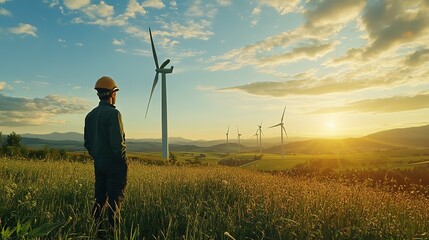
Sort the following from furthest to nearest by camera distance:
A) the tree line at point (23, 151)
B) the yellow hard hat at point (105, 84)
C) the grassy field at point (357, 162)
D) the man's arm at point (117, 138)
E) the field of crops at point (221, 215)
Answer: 1. the grassy field at point (357, 162)
2. the tree line at point (23, 151)
3. the yellow hard hat at point (105, 84)
4. the man's arm at point (117, 138)
5. the field of crops at point (221, 215)

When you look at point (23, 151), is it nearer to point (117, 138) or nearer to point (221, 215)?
point (117, 138)

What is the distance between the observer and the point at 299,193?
334 inches

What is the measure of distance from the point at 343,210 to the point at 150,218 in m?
3.83

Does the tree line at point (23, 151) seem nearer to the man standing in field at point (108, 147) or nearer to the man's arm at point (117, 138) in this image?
the man standing in field at point (108, 147)

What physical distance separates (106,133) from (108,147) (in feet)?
0.89

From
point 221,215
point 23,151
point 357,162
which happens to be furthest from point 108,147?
point 357,162

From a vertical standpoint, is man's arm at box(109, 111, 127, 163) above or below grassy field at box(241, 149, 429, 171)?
above

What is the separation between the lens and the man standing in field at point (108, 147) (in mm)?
6457

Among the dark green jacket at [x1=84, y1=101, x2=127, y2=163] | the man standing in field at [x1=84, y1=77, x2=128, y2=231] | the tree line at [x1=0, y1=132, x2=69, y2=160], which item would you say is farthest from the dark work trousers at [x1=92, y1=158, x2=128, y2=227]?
the tree line at [x1=0, y1=132, x2=69, y2=160]

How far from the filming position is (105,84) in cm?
685

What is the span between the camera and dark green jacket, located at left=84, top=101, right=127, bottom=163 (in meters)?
6.43

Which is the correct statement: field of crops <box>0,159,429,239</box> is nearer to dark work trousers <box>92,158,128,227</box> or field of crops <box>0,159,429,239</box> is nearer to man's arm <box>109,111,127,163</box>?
dark work trousers <box>92,158,128,227</box>

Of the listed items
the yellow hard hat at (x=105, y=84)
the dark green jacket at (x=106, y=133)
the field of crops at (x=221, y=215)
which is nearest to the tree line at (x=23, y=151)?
the field of crops at (x=221, y=215)

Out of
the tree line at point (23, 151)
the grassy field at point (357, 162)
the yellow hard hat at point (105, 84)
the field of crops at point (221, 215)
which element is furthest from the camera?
the grassy field at point (357, 162)
